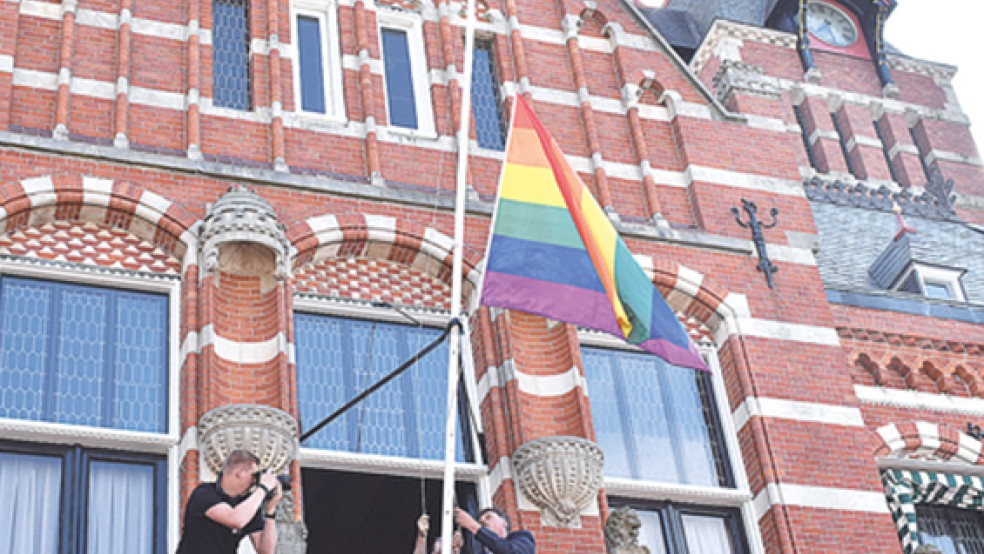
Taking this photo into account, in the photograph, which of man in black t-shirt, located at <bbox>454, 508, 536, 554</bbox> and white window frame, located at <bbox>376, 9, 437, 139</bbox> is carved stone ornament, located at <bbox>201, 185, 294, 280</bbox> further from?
man in black t-shirt, located at <bbox>454, 508, 536, 554</bbox>

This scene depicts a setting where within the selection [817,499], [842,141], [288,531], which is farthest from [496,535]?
[842,141]

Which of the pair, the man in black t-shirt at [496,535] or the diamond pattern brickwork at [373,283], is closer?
the man in black t-shirt at [496,535]

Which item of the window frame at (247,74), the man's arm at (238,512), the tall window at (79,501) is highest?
the window frame at (247,74)

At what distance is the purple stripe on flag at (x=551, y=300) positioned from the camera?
12398 mm

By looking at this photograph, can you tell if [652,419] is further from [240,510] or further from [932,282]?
[240,510]

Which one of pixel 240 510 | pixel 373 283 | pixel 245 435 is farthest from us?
pixel 373 283

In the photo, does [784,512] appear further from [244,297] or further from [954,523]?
[244,297]

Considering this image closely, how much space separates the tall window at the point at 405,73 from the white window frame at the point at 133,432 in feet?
10.4

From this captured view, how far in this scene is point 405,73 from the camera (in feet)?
53.3

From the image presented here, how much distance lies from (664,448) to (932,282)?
6.59 m

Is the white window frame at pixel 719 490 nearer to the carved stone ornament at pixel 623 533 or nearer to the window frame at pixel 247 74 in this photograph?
the carved stone ornament at pixel 623 533

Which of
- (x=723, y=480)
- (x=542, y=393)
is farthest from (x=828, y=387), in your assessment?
(x=542, y=393)

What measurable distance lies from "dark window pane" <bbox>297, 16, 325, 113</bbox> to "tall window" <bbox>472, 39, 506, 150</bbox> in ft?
5.18

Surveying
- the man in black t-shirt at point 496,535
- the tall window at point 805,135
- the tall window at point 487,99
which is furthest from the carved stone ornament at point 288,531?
the tall window at point 805,135
